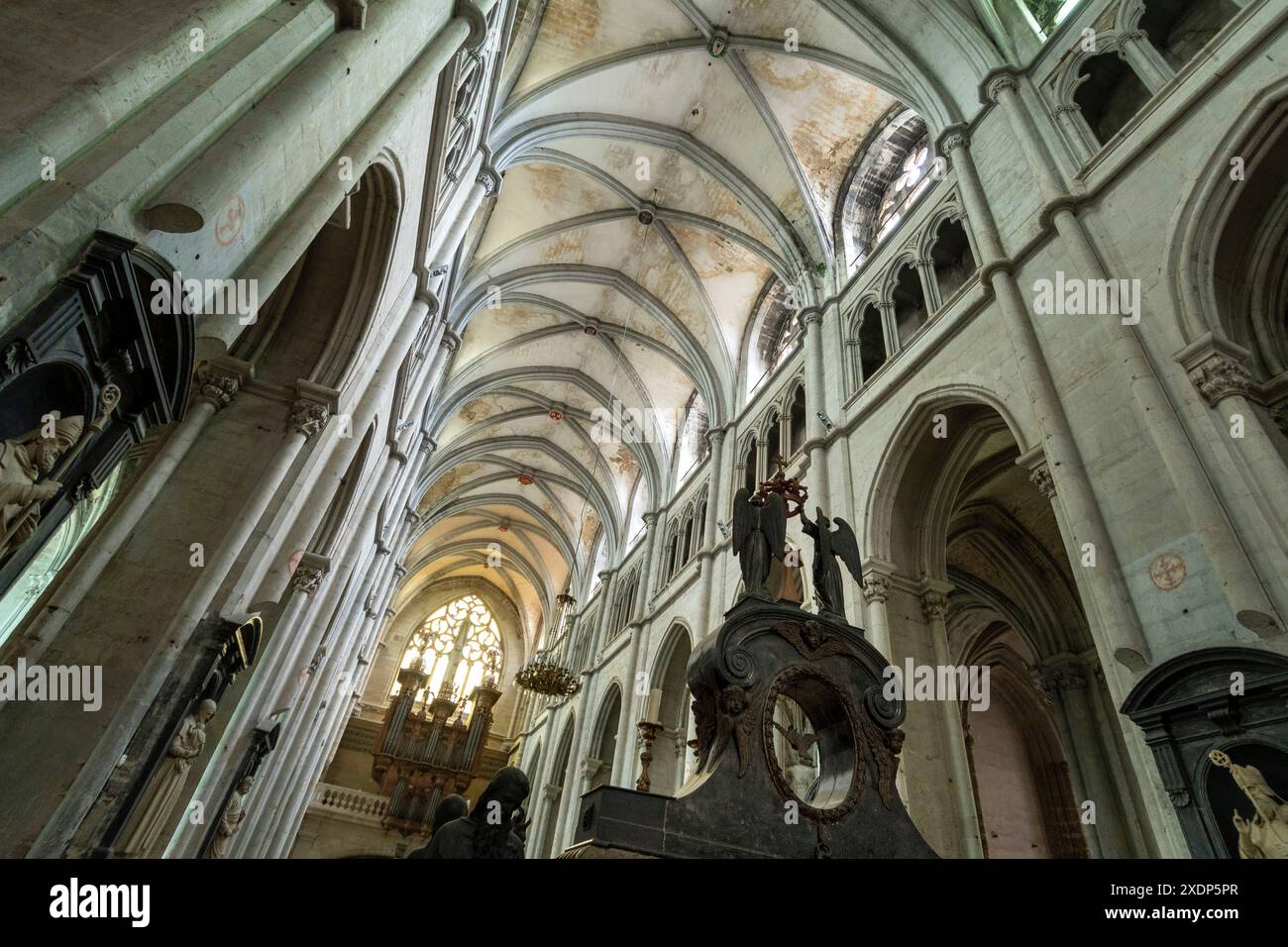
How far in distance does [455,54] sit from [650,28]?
7.17 m

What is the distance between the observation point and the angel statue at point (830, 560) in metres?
4.74

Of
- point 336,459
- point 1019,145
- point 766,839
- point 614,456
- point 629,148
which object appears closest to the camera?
point 766,839

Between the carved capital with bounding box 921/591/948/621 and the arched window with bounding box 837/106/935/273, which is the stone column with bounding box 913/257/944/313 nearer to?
the arched window with bounding box 837/106/935/273

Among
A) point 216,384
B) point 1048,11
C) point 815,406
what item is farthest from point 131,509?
point 1048,11

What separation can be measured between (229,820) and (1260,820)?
9.27 meters

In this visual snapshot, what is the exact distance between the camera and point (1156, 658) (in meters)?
4.64

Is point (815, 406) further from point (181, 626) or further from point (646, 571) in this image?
point (181, 626)

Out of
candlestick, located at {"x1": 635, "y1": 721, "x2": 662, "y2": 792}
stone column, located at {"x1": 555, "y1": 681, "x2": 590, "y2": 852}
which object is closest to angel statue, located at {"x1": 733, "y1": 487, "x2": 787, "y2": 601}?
candlestick, located at {"x1": 635, "y1": 721, "x2": 662, "y2": 792}

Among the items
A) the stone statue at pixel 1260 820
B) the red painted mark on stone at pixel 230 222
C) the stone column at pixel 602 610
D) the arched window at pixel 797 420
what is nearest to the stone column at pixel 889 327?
the arched window at pixel 797 420

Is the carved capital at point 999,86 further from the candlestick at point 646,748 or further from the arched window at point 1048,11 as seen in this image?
the candlestick at point 646,748

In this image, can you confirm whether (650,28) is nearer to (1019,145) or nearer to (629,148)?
(629,148)

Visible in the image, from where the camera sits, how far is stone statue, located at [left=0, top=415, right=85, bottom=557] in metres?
2.66

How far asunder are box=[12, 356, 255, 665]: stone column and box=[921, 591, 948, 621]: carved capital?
7795 millimetres
